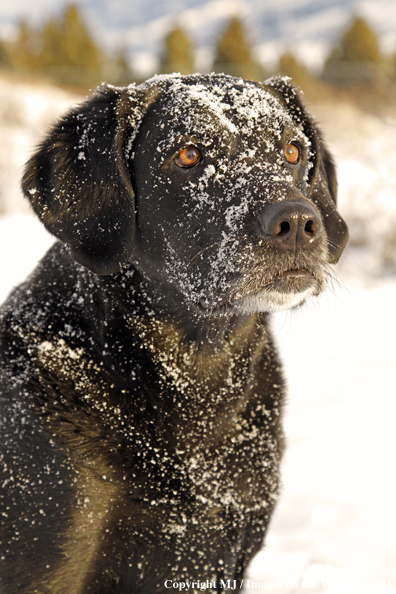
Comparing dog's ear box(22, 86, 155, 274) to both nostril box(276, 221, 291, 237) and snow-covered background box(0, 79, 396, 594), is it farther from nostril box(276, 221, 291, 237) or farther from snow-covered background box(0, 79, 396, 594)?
snow-covered background box(0, 79, 396, 594)

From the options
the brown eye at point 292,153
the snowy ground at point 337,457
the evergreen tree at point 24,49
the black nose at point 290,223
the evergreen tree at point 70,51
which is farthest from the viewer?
the evergreen tree at point 24,49

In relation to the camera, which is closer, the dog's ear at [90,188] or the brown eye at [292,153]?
the dog's ear at [90,188]

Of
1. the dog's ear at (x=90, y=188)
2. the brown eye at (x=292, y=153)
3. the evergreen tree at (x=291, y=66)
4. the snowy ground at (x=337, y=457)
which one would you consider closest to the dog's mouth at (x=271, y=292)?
the snowy ground at (x=337, y=457)

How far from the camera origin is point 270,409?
226cm

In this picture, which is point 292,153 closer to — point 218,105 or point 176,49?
point 218,105

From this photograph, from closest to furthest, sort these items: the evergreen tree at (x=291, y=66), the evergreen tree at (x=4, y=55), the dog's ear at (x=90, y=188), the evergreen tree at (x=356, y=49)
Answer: the dog's ear at (x=90, y=188) < the evergreen tree at (x=291, y=66) < the evergreen tree at (x=356, y=49) < the evergreen tree at (x=4, y=55)

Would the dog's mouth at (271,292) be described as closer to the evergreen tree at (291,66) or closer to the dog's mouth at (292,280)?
the dog's mouth at (292,280)

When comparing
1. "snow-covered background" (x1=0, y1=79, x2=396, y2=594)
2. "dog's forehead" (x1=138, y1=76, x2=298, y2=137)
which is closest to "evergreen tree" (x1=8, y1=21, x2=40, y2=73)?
"snow-covered background" (x1=0, y1=79, x2=396, y2=594)

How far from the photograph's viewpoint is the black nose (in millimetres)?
1753

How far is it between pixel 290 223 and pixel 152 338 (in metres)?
0.70

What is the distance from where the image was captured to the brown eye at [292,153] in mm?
2203

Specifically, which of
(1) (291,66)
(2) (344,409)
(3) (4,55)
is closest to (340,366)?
(2) (344,409)

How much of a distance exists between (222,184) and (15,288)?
40.7 inches

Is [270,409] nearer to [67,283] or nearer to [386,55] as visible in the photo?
[67,283]
